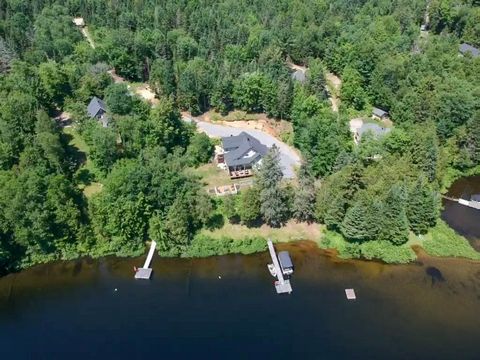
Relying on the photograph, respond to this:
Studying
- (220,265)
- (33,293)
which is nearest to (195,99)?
(220,265)

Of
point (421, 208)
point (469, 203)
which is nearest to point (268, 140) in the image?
point (421, 208)

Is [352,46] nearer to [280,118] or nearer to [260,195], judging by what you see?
[280,118]

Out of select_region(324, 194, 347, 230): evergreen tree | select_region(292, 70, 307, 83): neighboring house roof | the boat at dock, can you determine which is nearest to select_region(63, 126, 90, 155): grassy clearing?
the boat at dock

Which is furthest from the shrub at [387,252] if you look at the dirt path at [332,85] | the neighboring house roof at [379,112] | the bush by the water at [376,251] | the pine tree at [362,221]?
the dirt path at [332,85]

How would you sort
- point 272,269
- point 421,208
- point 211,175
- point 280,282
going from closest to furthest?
point 280,282 → point 272,269 → point 421,208 → point 211,175

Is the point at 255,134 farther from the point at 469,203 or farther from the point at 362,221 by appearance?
the point at 469,203

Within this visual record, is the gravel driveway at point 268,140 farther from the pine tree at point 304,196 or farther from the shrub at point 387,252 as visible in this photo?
the shrub at point 387,252

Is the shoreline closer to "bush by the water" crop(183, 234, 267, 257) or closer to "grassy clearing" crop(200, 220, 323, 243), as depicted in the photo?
"bush by the water" crop(183, 234, 267, 257)
